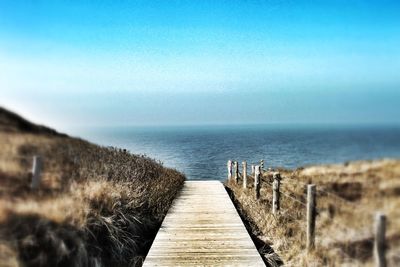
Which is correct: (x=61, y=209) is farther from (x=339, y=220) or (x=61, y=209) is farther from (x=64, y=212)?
(x=339, y=220)

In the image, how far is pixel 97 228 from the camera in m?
6.04

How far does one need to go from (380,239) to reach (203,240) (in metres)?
3.69

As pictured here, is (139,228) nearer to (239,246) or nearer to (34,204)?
(239,246)

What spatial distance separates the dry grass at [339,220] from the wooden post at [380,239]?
835 mm

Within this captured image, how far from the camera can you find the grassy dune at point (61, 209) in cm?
471

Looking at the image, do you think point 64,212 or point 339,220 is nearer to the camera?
point 64,212

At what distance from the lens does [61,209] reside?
215 inches

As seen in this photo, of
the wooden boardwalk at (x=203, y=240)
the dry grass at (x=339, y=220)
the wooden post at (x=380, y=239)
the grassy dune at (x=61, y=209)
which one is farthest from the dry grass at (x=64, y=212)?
the wooden post at (x=380, y=239)

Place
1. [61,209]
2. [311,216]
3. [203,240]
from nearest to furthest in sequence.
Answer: [61,209] → [311,216] → [203,240]

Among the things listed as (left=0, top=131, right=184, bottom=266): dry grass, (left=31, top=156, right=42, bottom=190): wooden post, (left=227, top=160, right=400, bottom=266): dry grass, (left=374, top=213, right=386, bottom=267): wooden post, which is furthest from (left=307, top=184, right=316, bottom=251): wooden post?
(left=31, top=156, right=42, bottom=190): wooden post

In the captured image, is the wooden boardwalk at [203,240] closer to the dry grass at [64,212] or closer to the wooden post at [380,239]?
the dry grass at [64,212]

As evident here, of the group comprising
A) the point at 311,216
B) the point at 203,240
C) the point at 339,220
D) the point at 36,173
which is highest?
the point at 36,173

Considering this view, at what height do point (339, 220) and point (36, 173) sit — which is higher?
point (36, 173)

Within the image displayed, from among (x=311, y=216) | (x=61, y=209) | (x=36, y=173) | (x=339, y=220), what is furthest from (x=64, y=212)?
(x=339, y=220)
